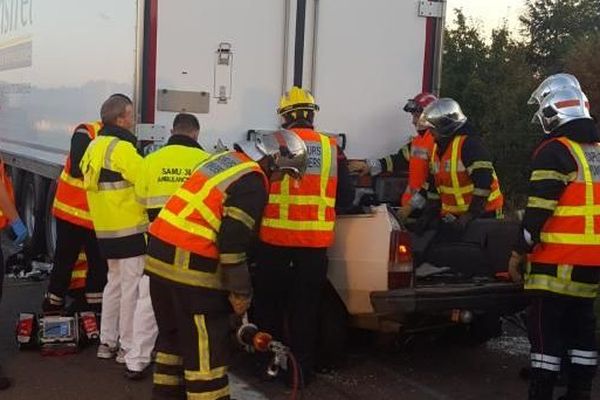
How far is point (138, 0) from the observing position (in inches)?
231

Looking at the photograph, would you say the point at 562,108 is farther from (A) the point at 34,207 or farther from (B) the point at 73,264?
(A) the point at 34,207

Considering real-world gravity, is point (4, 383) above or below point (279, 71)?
below

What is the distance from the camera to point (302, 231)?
5.17 metres

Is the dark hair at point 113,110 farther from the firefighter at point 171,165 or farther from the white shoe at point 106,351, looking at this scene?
the white shoe at point 106,351

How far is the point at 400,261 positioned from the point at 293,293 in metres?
0.75

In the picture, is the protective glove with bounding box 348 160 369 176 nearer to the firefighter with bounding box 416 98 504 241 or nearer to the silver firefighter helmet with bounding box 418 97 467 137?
the firefighter with bounding box 416 98 504 241

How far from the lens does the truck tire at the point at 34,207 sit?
28.4ft

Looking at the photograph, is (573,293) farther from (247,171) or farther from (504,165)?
(504,165)

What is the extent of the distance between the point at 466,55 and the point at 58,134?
11.8 meters

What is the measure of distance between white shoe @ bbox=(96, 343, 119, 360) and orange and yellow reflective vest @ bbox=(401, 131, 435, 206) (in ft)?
8.17

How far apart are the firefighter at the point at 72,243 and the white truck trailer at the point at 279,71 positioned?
740mm

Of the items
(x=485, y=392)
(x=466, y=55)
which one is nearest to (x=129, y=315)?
(x=485, y=392)

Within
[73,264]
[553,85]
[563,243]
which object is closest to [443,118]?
[553,85]

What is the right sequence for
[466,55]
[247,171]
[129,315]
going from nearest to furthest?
[247,171] → [129,315] → [466,55]
